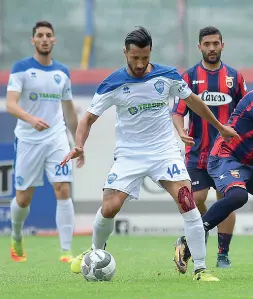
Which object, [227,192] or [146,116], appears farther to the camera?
[227,192]

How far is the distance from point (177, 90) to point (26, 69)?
3533mm

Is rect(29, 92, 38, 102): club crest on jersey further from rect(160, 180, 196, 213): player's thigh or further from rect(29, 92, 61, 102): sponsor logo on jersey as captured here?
rect(160, 180, 196, 213): player's thigh

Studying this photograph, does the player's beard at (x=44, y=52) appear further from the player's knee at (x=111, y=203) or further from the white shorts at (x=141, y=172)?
the player's knee at (x=111, y=203)

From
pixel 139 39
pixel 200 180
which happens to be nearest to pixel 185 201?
pixel 139 39

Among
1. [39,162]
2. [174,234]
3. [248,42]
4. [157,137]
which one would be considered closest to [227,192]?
[157,137]

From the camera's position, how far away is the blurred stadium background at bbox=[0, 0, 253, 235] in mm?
16344

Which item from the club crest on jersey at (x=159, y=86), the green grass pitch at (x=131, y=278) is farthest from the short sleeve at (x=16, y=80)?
the club crest on jersey at (x=159, y=86)

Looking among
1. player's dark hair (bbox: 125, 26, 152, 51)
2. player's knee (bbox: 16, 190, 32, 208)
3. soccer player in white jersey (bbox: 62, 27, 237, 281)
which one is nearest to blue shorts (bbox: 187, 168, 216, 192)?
soccer player in white jersey (bbox: 62, 27, 237, 281)

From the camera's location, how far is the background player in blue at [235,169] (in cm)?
902

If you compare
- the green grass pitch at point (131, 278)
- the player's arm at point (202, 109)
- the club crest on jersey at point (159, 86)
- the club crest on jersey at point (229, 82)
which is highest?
the club crest on jersey at point (229, 82)

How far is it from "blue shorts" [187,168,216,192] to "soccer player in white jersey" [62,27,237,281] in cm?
198

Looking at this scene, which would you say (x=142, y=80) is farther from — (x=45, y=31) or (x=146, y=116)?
(x=45, y=31)

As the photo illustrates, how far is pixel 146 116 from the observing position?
8.34m

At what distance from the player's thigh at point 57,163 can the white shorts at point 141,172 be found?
114 inches
